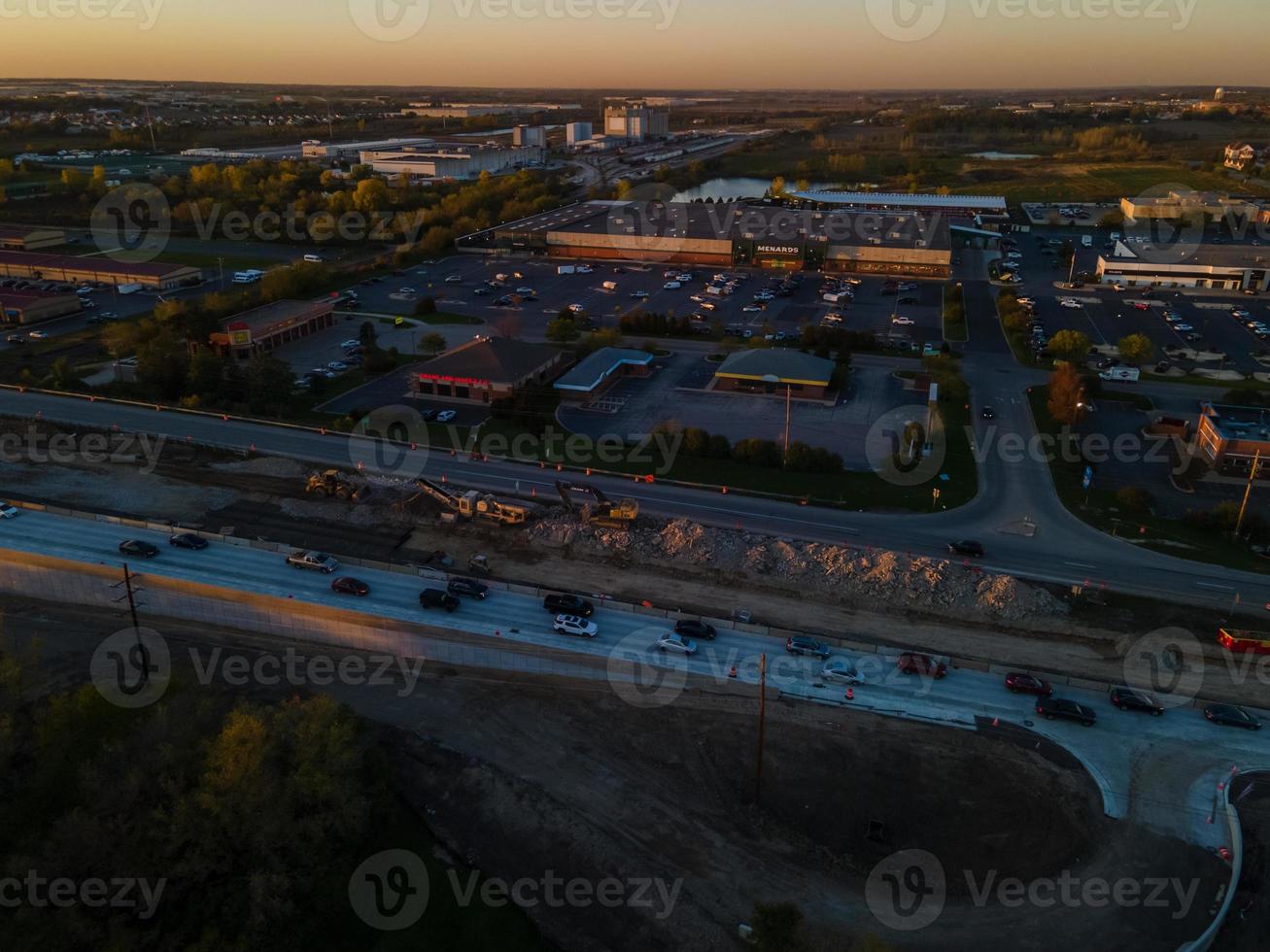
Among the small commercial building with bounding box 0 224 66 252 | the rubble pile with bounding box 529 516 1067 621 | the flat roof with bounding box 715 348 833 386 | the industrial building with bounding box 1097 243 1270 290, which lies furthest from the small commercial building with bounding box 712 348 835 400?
the small commercial building with bounding box 0 224 66 252

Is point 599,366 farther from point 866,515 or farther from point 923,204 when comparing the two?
point 923,204

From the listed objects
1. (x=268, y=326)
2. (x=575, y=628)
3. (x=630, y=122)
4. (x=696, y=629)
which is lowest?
(x=696, y=629)

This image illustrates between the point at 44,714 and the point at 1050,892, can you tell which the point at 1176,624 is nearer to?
the point at 1050,892

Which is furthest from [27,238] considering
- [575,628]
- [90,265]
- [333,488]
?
[575,628]

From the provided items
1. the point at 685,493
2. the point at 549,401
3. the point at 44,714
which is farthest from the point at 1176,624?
the point at 44,714

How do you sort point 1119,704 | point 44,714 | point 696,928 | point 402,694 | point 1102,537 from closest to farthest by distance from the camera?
point 696,928, point 44,714, point 1119,704, point 402,694, point 1102,537

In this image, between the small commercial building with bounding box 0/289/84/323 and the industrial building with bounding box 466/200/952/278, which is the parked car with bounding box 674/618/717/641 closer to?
the industrial building with bounding box 466/200/952/278
